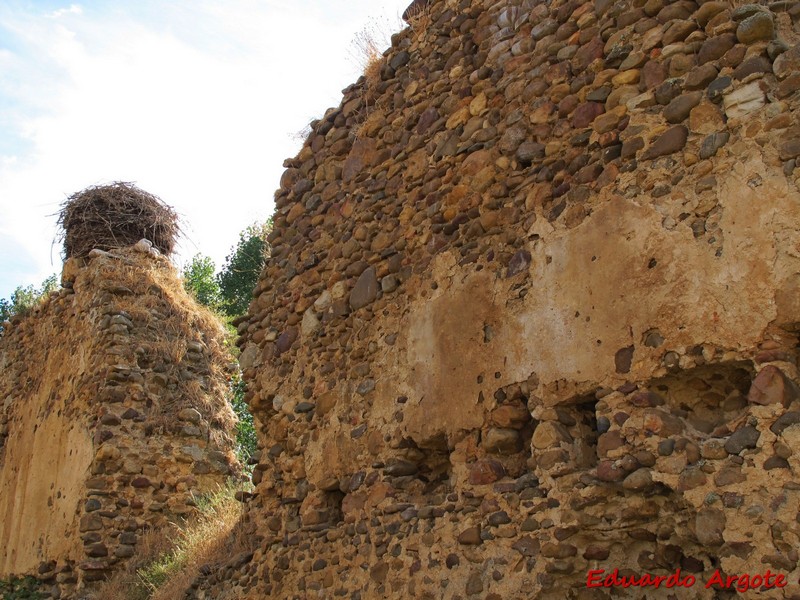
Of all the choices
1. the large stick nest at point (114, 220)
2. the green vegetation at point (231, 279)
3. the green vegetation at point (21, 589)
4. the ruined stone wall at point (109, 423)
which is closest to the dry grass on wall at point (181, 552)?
the ruined stone wall at point (109, 423)

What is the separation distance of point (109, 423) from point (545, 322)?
5.11 meters

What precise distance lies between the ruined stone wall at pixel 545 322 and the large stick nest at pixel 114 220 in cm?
467

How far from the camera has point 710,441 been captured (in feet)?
10.9

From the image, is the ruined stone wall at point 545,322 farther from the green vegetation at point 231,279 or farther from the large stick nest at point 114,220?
the green vegetation at point 231,279

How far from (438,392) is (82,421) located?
4.79 meters

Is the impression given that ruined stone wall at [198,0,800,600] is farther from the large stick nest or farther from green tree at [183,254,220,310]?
green tree at [183,254,220,310]

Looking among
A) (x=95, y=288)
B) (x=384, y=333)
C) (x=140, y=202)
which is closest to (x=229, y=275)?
(x=140, y=202)

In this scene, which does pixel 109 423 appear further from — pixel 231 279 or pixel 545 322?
pixel 231 279

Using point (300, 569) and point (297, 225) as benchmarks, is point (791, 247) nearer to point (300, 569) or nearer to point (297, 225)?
point (300, 569)

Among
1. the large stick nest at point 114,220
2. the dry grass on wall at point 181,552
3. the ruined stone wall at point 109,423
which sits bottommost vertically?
the dry grass on wall at point 181,552

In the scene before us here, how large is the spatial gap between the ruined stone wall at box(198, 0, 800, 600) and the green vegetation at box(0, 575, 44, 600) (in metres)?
2.91

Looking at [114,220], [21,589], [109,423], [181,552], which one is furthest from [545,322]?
[114,220]

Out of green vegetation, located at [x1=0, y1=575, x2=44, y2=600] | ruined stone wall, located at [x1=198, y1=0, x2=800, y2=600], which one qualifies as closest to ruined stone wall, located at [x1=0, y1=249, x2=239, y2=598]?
green vegetation, located at [x1=0, y1=575, x2=44, y2=600]

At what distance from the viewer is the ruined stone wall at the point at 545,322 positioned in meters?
3.36
